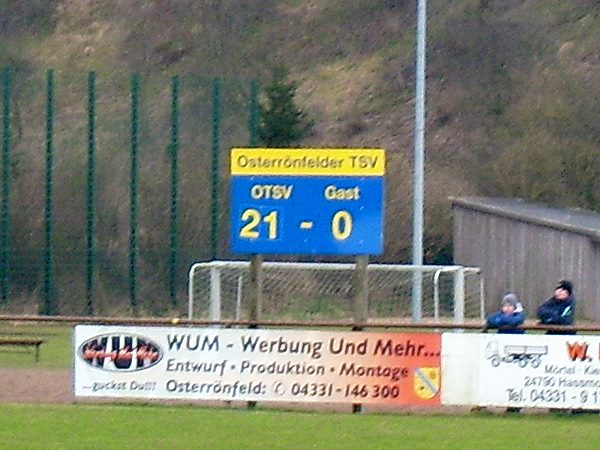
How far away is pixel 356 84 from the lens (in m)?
57.0

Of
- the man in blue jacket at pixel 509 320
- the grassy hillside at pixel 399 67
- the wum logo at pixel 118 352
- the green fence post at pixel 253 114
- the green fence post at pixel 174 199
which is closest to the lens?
the wum logo at pixel 118 352

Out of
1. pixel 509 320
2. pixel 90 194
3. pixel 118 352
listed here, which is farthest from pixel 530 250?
A: pixel 118 352

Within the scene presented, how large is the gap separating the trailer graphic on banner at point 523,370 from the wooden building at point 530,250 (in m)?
14.4

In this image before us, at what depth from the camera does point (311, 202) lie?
17641 millimetres

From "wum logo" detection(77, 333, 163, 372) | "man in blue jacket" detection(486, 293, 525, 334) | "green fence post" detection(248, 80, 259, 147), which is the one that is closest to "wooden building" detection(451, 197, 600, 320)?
"green fence post" detection(248, 80, 259, 147)

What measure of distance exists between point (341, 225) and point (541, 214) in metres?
17.3

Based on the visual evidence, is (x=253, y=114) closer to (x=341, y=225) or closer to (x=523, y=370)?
(x=341, y=225)

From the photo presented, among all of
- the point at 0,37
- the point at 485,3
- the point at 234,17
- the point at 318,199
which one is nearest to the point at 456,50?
the point at 485,3

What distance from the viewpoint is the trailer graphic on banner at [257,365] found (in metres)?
16.9

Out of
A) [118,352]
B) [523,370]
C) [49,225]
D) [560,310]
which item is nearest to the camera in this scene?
[523,370]

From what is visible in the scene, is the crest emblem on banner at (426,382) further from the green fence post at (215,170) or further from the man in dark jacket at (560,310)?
the green fence post at (215,170)

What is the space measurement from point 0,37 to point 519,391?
51912mm

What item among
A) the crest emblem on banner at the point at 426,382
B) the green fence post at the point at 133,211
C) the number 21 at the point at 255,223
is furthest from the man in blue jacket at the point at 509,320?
the green fence post at the point at 133,211

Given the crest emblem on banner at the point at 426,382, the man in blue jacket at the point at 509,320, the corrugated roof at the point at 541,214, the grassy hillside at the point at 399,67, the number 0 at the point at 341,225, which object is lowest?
the crest emblem on banner at the point at 426,382
